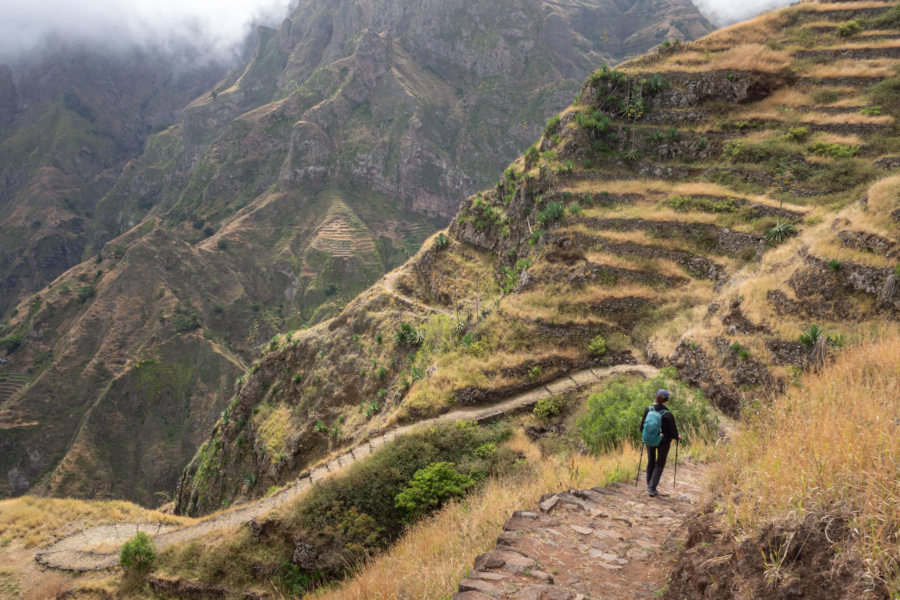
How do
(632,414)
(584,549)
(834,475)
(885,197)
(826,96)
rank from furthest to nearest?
(826,96)
(885,197)
(632,414)
(584,549)
(834,475)

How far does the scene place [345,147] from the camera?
189250mm

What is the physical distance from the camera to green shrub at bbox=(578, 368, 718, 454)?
13754 millimetres

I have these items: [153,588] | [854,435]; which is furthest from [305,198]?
[854,435]

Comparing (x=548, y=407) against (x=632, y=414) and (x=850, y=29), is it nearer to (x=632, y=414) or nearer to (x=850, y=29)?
(x=632, y=414)

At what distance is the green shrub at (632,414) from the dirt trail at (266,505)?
4.16 metres

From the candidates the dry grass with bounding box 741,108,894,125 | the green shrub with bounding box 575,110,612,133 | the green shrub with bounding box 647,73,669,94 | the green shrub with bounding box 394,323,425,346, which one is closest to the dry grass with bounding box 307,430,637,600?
the green shrub with bounding box 394,323,425,346

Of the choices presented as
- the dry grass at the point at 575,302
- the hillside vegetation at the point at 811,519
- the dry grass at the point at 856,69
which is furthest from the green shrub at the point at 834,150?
the hillside vegetation at the point at 811,519

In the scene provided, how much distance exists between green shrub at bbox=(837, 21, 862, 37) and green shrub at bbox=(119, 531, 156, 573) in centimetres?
5599

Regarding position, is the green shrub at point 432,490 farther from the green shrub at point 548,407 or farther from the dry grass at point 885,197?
the dry grass at point 885,197

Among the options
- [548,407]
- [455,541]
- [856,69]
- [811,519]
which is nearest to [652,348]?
[548,407]

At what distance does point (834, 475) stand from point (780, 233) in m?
23.9

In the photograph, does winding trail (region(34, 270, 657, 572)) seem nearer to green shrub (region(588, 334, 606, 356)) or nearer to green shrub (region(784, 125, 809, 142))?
green shrub (region(588, 334, 606, 356))

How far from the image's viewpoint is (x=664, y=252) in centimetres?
2564

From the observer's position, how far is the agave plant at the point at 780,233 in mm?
22266
